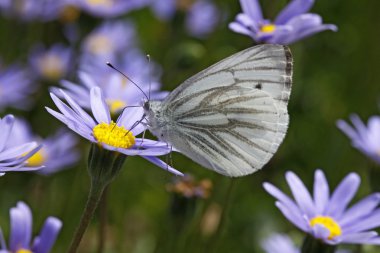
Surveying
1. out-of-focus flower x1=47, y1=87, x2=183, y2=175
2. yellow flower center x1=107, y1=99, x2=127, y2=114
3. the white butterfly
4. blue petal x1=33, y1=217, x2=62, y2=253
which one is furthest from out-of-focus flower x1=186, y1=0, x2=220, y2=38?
blue petal x1=33, y1=217, x2=62, y2=253

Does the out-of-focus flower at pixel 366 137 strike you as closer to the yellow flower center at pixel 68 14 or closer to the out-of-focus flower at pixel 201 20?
the out-of-focus flower at pixel 201 20

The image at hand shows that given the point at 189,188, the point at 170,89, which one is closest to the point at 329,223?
the point at 189,188

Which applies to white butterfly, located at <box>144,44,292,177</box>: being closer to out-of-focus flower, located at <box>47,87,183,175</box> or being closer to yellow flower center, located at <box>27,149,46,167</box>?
out-of-focus flower, located at <box>47,87,183,175</box>

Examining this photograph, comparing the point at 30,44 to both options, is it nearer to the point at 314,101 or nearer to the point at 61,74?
the point at 61,74

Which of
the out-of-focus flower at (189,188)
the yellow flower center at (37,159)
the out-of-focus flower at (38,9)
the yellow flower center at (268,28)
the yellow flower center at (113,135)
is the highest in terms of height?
the yellow flower center at (268,28)

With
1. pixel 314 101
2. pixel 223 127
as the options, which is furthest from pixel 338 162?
pixel 223 127

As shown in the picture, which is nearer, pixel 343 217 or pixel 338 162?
pixel 343 217

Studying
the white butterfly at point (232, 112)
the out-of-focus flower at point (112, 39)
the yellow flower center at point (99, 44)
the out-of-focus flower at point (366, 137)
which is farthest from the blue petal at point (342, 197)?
the yellow flower center at point (99, 44)
